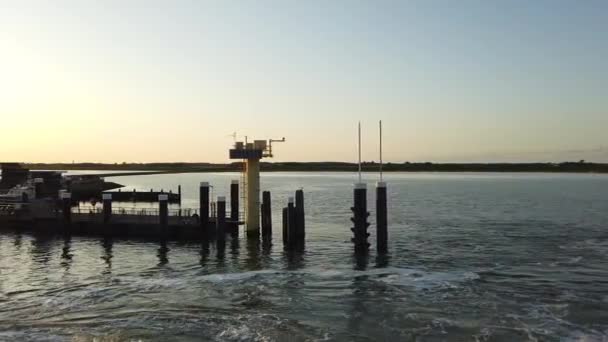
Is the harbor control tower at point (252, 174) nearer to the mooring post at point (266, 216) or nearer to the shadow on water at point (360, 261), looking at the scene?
the mooring post at point (266, 216)

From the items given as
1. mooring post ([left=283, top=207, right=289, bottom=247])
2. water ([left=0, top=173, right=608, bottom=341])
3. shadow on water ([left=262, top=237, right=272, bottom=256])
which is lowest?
water ([left=0, top=173, right=608, bottom=341])

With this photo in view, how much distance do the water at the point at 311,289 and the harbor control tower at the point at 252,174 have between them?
4.71 ft

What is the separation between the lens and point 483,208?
67312 millimetres

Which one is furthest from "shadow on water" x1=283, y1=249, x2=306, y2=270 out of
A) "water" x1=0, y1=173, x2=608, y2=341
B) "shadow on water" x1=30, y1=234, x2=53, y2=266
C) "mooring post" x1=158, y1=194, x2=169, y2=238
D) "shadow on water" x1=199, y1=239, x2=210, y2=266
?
"shadow on water" x1=30, y1=234, x2=53, y2=266

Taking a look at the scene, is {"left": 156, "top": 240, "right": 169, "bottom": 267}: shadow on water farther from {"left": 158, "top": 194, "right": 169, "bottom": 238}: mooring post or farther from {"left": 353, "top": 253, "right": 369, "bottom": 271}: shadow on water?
{"left": 353, "top": 253, "right": 369, "bottom": 271}: shadow on water

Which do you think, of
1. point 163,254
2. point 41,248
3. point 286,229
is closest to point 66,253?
point 41,248

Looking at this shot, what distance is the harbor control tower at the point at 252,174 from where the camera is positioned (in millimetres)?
38281

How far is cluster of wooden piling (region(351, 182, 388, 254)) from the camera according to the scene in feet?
104

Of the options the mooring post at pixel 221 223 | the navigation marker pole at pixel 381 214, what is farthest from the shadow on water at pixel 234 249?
the navigation marker pole at pixel 381 214

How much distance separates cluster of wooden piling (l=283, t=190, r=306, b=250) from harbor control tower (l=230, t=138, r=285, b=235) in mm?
3016

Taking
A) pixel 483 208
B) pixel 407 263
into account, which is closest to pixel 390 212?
pixel 483 208

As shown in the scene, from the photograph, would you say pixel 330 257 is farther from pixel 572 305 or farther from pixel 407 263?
pixel 572 305

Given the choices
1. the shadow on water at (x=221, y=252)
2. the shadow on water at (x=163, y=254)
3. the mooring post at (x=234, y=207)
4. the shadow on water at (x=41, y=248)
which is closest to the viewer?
the shadow on water at (x=221, y=252)

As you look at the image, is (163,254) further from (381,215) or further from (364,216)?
(381,215)
